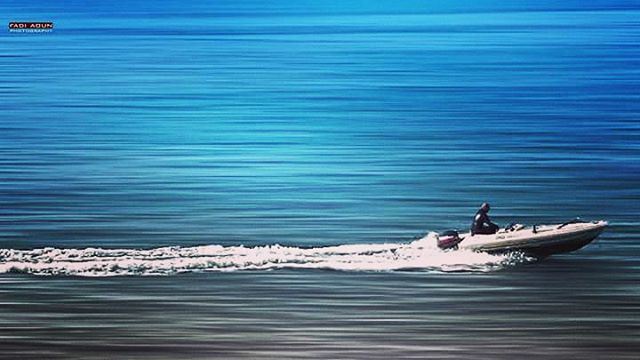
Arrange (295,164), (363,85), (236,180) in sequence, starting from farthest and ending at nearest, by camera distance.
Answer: (363,85) → (295,164) → (236,180)

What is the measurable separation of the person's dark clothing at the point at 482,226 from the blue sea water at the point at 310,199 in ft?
3.88

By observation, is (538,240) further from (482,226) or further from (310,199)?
(310,199)

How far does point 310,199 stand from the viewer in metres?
59.5

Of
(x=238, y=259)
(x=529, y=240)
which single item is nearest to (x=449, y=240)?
(x=529, y=240)

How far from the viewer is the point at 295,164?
225 feet

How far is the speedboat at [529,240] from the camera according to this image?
49.0 meters

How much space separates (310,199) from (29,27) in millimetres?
100717

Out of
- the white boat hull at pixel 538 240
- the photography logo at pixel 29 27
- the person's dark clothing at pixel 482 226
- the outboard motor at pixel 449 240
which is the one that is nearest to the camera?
the outboard motor at pixel 449 240

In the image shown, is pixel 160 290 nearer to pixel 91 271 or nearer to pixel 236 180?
pixel 91 271

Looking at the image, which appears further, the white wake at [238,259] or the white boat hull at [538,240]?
the white boat hull at [538,240]

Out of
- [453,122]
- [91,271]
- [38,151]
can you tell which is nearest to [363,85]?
[453,122]

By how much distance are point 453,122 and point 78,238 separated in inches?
1315

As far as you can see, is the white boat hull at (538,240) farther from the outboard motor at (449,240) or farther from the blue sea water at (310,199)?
the blue sea water at (310,199)

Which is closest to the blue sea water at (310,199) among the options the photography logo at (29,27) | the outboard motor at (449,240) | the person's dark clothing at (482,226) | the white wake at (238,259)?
the white wake at (238,259)
